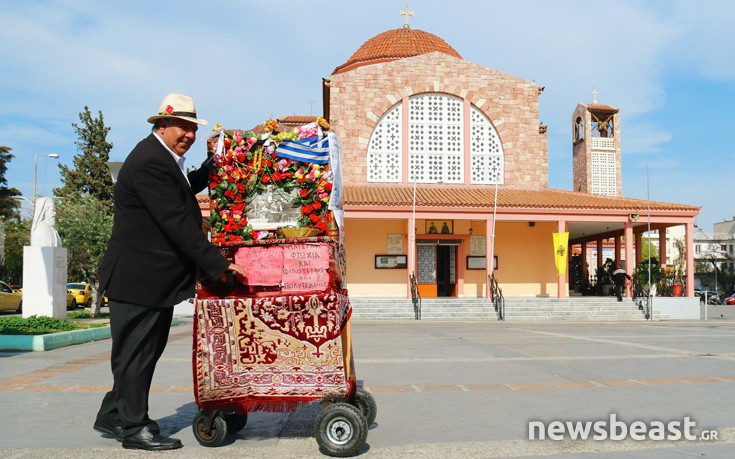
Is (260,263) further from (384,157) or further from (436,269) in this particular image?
(384,157)

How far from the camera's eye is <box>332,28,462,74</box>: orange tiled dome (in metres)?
32.0

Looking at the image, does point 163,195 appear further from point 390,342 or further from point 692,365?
point 390,342

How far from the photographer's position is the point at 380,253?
25.7 meters

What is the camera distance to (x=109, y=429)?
4.17 metres

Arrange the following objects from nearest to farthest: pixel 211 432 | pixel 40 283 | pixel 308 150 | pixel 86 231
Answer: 1. pixel 211 432
2. pixel 308 150
3. pixel 40 283
4. pixel 86 231

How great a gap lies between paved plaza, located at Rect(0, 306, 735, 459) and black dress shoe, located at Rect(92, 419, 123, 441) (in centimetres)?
6

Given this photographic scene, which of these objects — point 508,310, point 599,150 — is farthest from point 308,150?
point 599,150

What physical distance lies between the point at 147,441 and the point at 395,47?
30.4 m

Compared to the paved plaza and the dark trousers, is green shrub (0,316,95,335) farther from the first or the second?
the dark trousers

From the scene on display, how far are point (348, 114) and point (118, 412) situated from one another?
23.3 meters

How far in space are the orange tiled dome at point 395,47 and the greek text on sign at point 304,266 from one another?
93.1 feet

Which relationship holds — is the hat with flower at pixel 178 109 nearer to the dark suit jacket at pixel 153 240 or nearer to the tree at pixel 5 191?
the dark suit jacket at pixel 153 240

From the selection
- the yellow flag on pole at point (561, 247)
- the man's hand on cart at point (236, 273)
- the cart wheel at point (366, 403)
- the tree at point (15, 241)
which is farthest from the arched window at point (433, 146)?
the tree at point (15, 241)

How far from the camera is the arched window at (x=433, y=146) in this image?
26.6 meters
